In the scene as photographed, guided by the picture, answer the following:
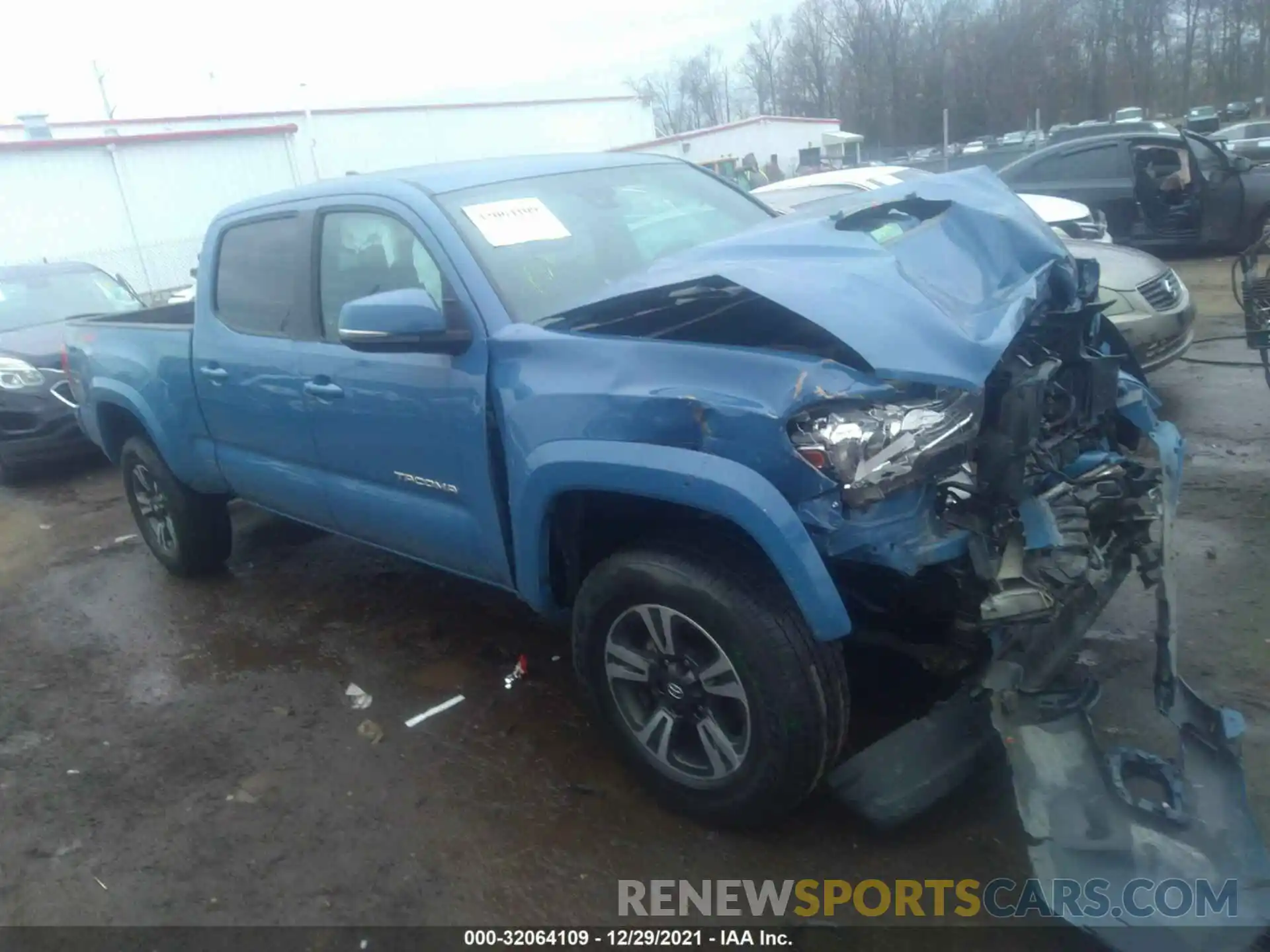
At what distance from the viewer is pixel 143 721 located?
4.09 metres

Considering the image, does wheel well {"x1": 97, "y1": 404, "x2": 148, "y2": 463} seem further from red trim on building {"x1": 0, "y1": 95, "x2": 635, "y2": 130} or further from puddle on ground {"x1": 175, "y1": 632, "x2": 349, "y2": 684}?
red trim on building {"x1": 0, "y1": 95, "x2": 635, "y2": 130}

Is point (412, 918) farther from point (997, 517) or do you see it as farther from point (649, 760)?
point (997, 517)

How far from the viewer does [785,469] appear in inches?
96.0

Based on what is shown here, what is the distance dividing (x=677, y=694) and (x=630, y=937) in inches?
26.3

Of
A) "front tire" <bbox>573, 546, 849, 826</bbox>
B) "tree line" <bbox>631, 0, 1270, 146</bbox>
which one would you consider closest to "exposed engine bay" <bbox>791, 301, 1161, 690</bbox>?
"front tire" <bbox>573, 546, 849, 826</bbox>

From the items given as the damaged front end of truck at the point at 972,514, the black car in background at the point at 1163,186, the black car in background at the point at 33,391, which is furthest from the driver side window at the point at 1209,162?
the black car in background at the point at 33,391

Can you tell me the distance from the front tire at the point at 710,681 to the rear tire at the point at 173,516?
312 cm

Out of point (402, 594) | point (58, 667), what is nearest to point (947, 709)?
point (402, 594)

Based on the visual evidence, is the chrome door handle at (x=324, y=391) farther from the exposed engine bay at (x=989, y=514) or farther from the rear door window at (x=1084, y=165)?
the rear door window at (x=1084, y=165)

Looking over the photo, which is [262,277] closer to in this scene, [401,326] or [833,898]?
[401,326]

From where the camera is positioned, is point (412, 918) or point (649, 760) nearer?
point (412, 918)

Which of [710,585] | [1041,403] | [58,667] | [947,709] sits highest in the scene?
[1041,403]

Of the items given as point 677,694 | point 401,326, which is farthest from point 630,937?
point 401,326

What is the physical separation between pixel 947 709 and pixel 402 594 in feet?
10.1
